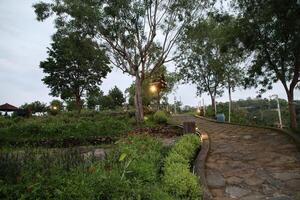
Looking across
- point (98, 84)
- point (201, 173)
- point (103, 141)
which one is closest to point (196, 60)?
point (98, 84)

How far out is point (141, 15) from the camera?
17484 millimetres

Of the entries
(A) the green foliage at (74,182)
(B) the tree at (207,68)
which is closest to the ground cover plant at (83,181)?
(A) the green foliage at (74,182)

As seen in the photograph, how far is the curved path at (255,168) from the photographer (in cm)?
596

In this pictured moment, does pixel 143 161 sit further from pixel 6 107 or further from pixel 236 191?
pixel 6 107

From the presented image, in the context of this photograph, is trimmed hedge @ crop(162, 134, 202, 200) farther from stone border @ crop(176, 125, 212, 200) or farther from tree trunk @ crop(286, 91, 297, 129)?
tree trunk @ crop(286, 91, 297, 129)

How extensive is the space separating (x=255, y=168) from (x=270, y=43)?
779 cm

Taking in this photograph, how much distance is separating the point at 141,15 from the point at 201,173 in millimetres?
12911

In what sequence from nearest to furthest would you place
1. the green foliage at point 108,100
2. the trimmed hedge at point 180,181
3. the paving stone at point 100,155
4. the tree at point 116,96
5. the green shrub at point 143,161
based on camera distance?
the trimmed hedge at point 180,181
the green shrub at point 143,161
the paving stone at point 100,155
the green foliage at point 108,100
the tree at point 116,96

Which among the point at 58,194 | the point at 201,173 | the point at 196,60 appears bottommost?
the point at 201,173

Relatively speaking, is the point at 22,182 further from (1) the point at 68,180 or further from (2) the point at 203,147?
(2) the point at 203,147

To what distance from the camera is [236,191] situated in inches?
240

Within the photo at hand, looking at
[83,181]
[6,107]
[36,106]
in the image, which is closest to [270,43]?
[83,181]

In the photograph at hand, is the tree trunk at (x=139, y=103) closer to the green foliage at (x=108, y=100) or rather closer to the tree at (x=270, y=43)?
the tree at (x=270, y=43)

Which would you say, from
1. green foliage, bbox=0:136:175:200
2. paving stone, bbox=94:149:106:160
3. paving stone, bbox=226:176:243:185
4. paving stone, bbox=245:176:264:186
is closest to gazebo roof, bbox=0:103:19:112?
paving stone, bbox=94:149:106:160
